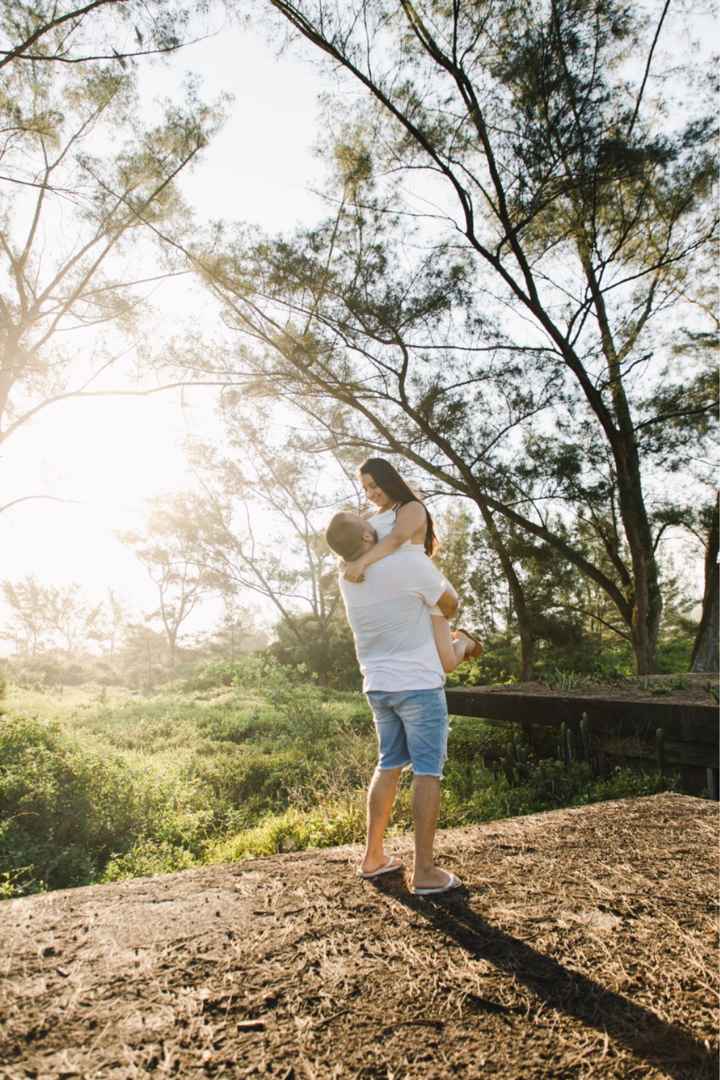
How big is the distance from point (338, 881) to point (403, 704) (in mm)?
834

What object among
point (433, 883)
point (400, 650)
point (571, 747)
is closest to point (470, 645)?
point (400, 650)

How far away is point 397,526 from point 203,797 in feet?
19.4

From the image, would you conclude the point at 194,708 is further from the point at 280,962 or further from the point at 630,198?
the point at 280,962

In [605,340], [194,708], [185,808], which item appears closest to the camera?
[185,808]

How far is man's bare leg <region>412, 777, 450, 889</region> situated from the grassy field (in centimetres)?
181

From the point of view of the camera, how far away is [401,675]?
2.81m

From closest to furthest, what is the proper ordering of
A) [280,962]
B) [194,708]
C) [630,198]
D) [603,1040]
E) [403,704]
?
1. [603,1040]
2. [280,962]
3. [403,704]
4. [630,198]
5. [194,708]

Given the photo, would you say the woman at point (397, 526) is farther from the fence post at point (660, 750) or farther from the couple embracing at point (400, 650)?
the fence post at point (660, 750)

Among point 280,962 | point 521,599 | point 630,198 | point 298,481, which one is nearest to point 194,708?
point 298,481

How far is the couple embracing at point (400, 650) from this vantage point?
277 cm

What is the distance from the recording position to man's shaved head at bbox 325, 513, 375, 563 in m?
2.88

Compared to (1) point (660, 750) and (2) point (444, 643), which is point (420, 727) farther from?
(1) point (660, 750)

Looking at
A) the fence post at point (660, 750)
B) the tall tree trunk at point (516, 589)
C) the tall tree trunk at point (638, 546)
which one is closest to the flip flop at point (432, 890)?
the fence post at point (660, 750)

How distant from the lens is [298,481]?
1747 cm
